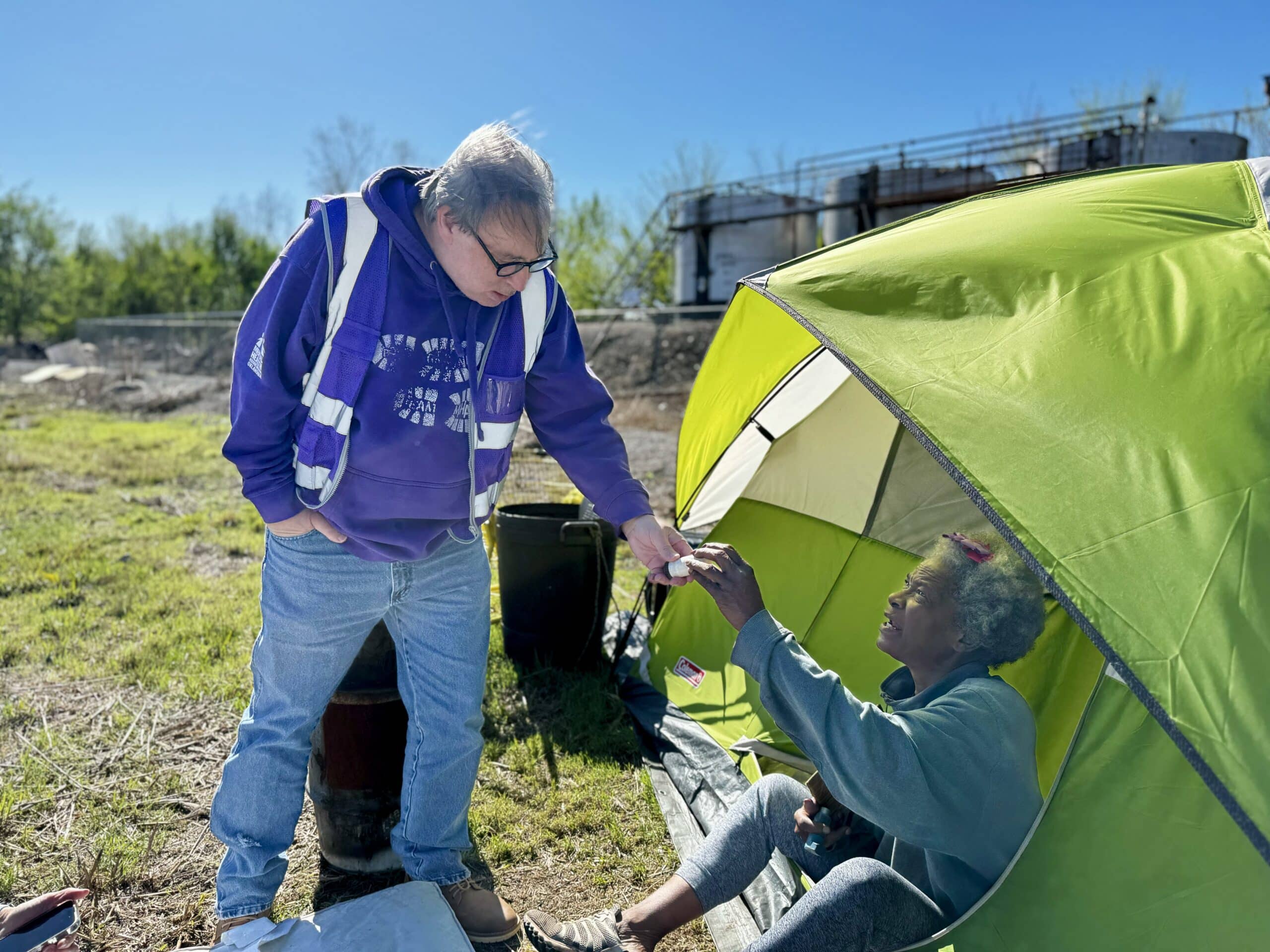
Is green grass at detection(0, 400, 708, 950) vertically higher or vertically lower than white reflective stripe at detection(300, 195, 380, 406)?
lower

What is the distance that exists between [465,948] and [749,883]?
0.69m

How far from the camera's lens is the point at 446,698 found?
85.3 inches

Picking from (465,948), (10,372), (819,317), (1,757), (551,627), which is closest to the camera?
(465,948)

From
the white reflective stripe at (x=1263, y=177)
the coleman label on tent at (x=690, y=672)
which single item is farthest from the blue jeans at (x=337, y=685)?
the white reflective stripe at (x=1263, y=177)

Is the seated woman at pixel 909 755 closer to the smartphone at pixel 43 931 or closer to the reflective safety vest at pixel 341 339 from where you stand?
the reflective safety vest at pixel 341 339

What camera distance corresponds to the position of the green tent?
4.48 ft

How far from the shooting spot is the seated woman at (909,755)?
65.2 inches

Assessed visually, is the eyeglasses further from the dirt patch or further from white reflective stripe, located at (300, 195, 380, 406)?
the dirt patch

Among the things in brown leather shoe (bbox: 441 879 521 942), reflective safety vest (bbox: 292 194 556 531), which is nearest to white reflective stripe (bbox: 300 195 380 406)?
reflective safety vest (bbox: 292 194 556 531)

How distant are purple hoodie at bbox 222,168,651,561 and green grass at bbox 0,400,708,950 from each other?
121 centimetres

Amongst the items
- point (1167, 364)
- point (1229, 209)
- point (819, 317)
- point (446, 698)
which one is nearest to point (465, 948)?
point (446, 698)

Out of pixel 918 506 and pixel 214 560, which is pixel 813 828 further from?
pixel 214 560

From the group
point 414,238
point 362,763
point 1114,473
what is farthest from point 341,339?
point 1114,473

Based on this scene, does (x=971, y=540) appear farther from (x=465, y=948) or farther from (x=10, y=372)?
(x=10, y=372)
